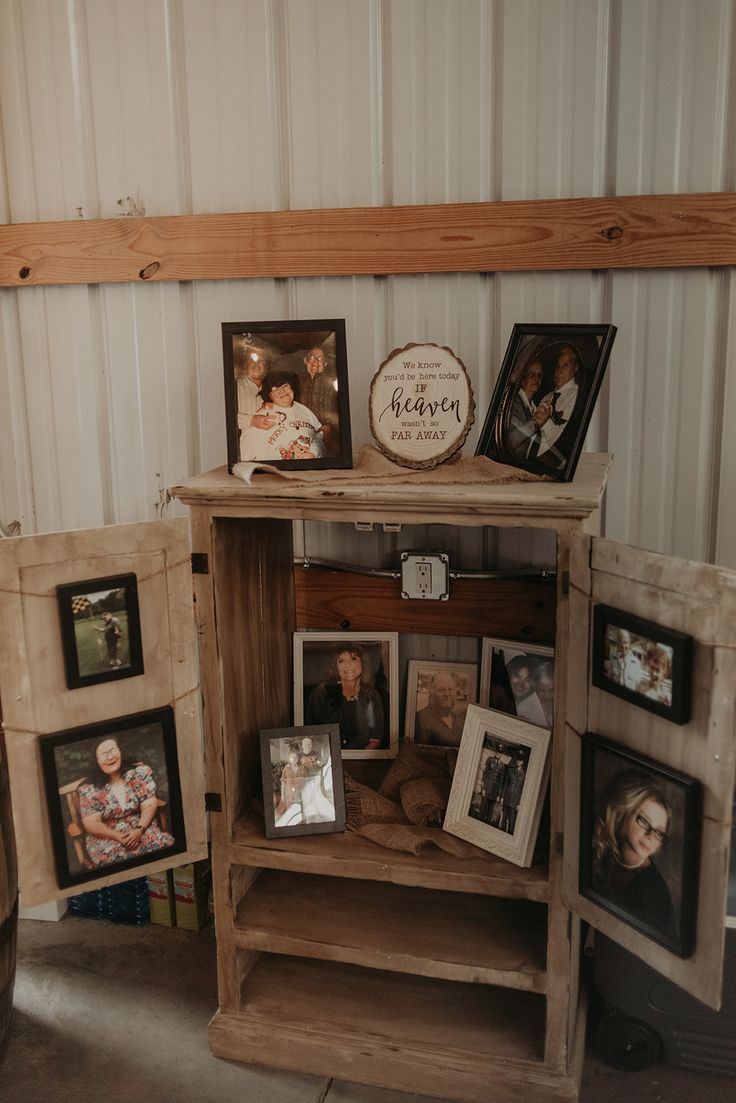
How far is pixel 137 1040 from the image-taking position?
1.98 metres

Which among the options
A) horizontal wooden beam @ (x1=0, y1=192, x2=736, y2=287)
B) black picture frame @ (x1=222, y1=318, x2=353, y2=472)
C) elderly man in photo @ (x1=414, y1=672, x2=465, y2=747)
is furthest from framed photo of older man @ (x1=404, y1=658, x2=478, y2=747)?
horizontal wooden beam @ (x1=0, y1=192, x2=736, y2=287)

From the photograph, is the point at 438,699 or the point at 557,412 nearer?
the point at 557,412

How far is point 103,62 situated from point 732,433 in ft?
5.13

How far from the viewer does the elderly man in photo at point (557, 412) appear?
5.52 feet

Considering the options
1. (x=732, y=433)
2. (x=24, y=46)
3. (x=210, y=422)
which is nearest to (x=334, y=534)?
(x=210, y=422)

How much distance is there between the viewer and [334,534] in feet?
7.04

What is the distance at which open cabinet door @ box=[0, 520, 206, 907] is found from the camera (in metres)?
1.62

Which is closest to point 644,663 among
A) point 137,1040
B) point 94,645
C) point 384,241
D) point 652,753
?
point 652,753

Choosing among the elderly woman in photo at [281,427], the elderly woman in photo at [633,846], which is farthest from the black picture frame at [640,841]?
the elderly woman in photo at [281,427]

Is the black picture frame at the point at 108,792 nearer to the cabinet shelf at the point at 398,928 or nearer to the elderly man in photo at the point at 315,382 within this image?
the cabinet shelf at the point at 398,928

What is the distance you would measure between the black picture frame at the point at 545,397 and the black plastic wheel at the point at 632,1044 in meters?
1.08

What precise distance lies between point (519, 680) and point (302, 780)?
1.61ft

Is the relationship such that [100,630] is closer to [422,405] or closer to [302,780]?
[302,780]

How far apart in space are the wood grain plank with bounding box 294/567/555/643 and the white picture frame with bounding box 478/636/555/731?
0.05 metres
